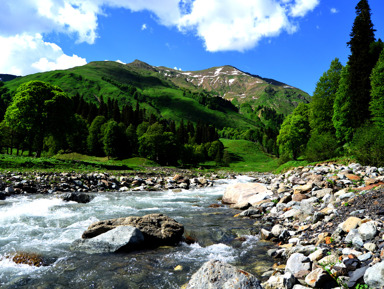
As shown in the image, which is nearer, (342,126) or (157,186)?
(157,186)

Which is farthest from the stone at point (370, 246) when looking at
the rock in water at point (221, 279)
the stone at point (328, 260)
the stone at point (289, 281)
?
the rock in water at point (221, 279)

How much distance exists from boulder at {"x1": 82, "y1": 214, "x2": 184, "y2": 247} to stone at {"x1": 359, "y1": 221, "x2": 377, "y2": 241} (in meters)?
6.43

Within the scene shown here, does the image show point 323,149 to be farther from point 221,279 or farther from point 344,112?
point 221,279

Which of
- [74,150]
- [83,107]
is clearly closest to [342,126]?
[74,150]

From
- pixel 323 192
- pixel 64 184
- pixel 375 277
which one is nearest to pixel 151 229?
pixel 375 277

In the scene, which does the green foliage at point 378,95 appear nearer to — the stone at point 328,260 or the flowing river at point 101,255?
the flowing river at point 101,255

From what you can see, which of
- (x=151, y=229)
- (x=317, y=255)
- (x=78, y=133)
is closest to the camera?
(x=317, y=255)

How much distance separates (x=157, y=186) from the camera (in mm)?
27203

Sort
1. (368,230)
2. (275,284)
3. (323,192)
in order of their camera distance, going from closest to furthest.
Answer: (275,284) < (368,230) < (323,192)

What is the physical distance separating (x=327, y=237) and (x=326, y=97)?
42.2 meters

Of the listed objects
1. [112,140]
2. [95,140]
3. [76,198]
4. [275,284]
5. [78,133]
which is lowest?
[76,198]

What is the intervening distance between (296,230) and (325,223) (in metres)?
1.24

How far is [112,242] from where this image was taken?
28.0 ft

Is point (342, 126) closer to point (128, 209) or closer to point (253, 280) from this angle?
point (128, 209)
